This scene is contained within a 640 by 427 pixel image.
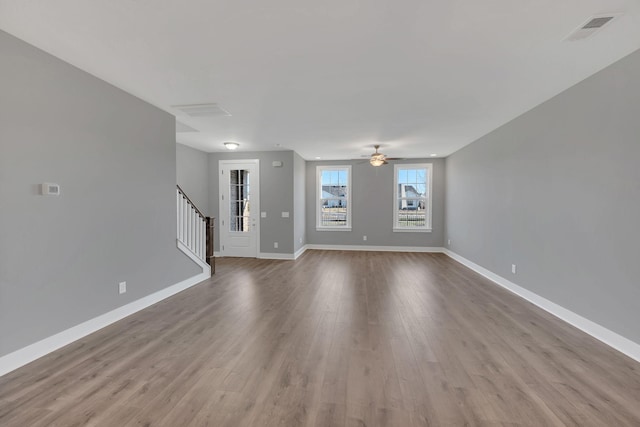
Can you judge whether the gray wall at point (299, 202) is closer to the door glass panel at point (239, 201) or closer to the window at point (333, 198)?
the window at point (333, 198)

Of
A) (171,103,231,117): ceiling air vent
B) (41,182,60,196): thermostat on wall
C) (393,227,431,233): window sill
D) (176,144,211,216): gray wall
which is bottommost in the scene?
(393,227,431,233): window sill

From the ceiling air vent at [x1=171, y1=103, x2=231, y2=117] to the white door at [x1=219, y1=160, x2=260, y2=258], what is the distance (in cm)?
301

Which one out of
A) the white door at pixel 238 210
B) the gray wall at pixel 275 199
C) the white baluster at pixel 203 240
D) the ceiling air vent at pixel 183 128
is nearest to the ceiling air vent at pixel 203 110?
the ceiling air vent at pixel 183 128

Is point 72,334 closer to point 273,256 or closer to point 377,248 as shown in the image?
point 273,256

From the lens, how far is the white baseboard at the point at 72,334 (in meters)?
2.23

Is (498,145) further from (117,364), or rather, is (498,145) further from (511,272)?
(117,364)

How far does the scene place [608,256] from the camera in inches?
108

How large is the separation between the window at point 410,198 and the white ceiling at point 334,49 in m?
4.13

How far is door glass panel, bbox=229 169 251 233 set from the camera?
7141mm

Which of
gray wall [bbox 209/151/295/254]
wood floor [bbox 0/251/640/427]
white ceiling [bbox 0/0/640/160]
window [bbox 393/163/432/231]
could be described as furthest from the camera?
window [bbox 393/163/432/231]

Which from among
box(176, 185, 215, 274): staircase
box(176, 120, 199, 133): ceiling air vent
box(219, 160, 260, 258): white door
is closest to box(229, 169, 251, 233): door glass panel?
box(219, 160, 260, 258): white door

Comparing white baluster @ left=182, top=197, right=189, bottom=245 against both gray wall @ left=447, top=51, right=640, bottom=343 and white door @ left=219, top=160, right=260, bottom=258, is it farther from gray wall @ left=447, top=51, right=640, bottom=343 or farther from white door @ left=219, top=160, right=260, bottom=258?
gray wall @ left=447, top=51, right=640, bottom=343

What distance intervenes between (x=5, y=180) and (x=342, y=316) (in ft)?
11.3

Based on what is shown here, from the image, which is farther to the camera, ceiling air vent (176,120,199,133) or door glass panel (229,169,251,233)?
door glass panel (229,169,251,233)
